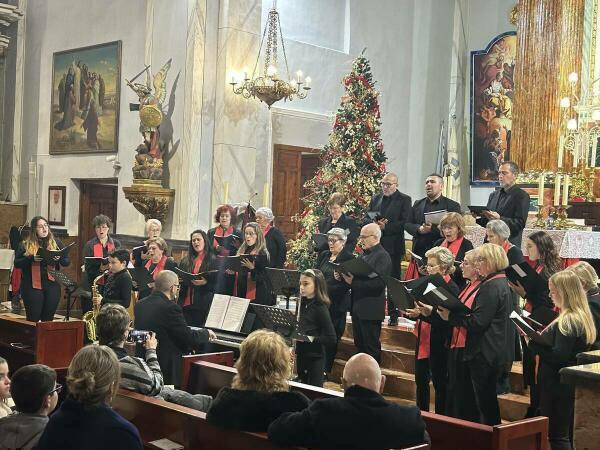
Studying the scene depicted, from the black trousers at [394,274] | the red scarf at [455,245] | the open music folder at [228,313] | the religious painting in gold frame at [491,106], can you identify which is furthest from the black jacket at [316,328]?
the religious painting in gold frame at [491,106]

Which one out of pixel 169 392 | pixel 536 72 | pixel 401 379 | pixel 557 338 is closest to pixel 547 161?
pixel 536 72

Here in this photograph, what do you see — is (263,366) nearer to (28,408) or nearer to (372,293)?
(28,408)

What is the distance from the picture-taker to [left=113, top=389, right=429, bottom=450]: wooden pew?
3.97 meters

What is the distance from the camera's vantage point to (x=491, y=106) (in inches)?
570

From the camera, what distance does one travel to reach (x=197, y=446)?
424 cm

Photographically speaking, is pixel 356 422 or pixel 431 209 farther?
pixel 431 209

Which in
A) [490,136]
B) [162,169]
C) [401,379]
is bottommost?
[401,379]

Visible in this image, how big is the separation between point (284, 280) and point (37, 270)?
317cm

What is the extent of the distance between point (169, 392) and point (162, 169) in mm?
7624

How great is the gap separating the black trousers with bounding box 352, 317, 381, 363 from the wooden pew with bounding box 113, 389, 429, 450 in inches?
112

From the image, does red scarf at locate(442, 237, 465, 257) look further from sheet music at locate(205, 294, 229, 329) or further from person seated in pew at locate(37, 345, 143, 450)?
person seated in pew at locate(37, 345, 143, 450)

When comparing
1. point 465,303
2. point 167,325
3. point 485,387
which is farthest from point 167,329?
point 485,387

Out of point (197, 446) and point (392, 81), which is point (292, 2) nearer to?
point (392, 81)

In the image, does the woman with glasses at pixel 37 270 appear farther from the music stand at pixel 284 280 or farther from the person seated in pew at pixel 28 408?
the person seated in pew at pixel 28 408
